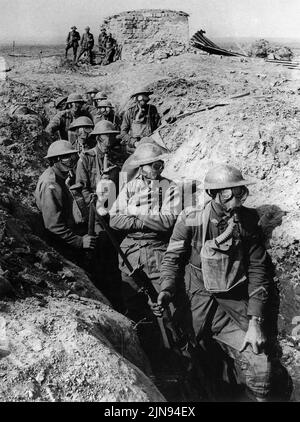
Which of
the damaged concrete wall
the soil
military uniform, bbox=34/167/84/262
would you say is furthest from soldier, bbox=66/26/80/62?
military uniform, bbox=34/167/84/262

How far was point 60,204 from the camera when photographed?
17.8 feet

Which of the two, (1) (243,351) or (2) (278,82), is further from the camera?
(2) (278,82)

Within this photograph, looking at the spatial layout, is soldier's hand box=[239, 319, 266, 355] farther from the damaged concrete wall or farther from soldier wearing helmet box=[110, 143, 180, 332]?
the damaged concrete wall

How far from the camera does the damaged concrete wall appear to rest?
14.6m

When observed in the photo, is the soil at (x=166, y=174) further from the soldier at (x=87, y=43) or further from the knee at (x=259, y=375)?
the soldier at (x=87, y=43)

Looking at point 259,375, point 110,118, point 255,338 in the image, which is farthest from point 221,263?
point 110,118

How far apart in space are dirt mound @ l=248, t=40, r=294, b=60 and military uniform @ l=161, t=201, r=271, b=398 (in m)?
11.3

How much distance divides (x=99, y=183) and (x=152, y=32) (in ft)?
32.4

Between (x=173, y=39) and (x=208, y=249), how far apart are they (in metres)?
11.7

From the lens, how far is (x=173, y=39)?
14641mm

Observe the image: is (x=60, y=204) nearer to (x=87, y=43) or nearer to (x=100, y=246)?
(x=100, y=246)

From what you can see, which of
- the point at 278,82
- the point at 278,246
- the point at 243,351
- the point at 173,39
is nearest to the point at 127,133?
the point at 278,82

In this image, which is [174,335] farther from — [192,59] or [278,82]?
[192,59]
